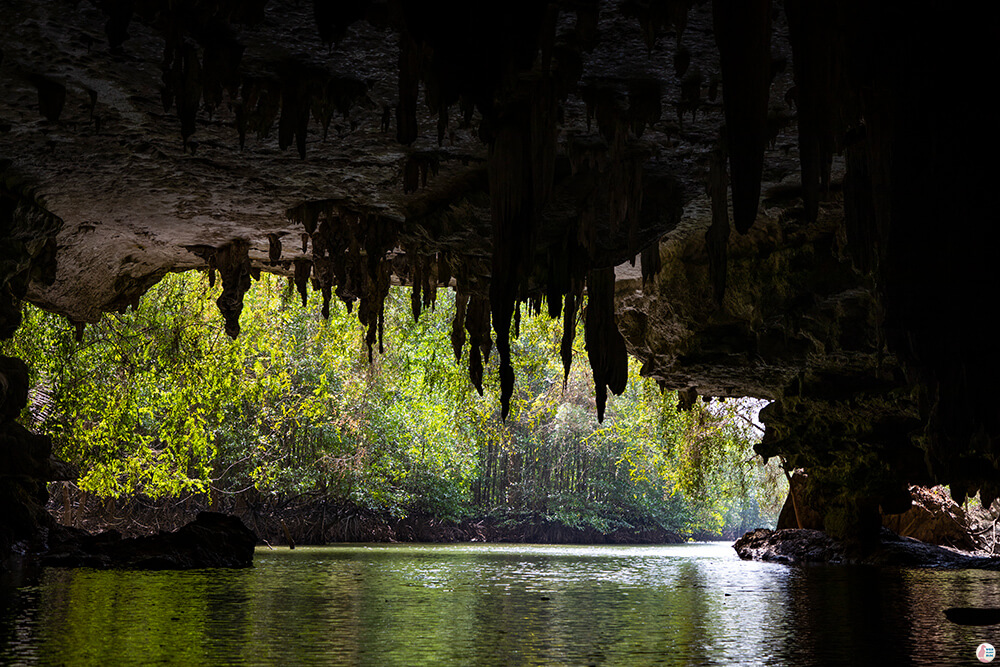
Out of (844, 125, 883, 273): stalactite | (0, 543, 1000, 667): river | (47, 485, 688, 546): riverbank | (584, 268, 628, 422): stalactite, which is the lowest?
Answer: (47, 485, 688, 546): riverbank

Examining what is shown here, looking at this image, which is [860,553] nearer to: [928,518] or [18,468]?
[928,518]

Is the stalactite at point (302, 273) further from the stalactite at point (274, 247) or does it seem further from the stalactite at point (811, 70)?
the stalactite at point (811, 70)

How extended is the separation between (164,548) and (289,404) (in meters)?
12.2

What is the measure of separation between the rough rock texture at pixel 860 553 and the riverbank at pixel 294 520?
12173 millimetres

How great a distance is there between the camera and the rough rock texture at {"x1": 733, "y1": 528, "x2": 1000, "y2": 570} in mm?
16312

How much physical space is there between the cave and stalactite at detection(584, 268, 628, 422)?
0.04 m

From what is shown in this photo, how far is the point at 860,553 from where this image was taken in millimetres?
16938

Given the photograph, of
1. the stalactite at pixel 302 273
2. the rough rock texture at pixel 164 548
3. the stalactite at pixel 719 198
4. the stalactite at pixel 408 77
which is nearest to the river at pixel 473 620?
the rough rock texture at pixel 164 548

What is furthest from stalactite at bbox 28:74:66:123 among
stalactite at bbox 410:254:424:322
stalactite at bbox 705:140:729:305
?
stalactite at bbox 705:140:729:305

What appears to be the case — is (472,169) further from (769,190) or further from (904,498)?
(904,498)

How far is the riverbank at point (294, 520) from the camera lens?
25984 mm

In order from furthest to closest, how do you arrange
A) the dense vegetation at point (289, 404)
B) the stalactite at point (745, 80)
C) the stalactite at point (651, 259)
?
the dense vegetation at point (289, 404) < the stalactite at point (651, 259) < the stalactite at point (745, 80)

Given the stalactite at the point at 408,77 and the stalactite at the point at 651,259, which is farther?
the stalactite at the point at 651,259

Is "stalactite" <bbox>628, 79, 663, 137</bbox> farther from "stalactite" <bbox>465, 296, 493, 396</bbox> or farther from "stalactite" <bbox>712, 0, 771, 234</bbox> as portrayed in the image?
"stalactite" <bbox>465, 296, 493, 396</bbox>
